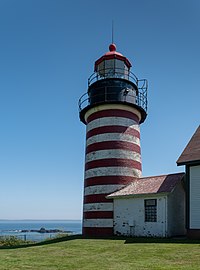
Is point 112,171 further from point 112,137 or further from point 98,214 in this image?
point 98,214

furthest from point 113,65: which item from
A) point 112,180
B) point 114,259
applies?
point 114,259

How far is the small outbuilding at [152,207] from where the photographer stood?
19.3 meters

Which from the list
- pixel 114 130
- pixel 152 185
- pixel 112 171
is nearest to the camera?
pixel 152 185

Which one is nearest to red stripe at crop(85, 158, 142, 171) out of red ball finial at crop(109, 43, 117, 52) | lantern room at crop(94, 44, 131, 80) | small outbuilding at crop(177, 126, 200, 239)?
small outbuilding at crop(177, 126, 200, 239)

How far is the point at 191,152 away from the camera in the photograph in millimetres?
18547

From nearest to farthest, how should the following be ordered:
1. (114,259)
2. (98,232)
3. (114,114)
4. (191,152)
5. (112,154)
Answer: (114,259)
(191,152)
(98,232)
(112,154)
(114,114)

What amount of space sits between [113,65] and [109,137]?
209 inches

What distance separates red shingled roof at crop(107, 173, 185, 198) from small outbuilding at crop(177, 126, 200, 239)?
149 centimetres

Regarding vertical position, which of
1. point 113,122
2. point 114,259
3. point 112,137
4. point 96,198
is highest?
point 113,122

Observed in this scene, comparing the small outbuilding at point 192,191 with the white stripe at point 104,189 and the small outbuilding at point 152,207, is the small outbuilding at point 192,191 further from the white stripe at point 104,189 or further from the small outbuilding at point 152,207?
the white stripe at point 104,189

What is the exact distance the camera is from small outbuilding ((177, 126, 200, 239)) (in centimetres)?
1736

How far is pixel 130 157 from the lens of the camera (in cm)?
2297

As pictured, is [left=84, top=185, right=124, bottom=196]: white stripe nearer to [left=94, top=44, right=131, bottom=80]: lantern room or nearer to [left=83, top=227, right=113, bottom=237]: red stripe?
[left=83, top=227, right=113, bottom=237]: red stripe

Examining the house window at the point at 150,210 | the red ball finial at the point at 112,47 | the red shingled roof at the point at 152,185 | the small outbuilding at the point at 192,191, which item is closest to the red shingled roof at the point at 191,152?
the small outbuilding at the point at 192,191
